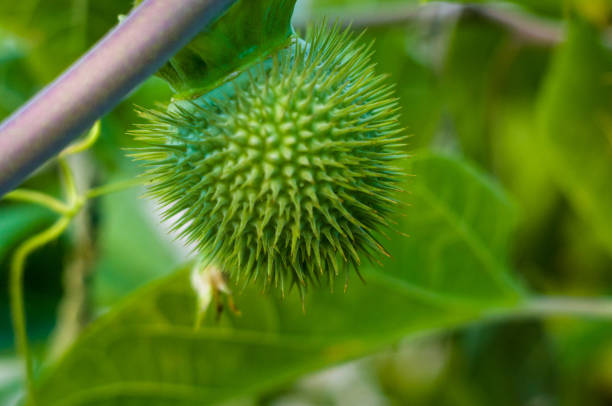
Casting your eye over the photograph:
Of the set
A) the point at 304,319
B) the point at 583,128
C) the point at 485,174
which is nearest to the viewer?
the point at 304,319

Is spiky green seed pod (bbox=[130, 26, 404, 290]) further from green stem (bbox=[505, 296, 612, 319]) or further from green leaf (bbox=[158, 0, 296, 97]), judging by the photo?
green stem (bbox=[505, 296, 612, 319])

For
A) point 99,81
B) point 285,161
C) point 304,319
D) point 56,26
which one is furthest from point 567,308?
point 56,26

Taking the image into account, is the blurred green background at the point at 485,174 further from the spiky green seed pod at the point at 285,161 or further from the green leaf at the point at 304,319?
the spiky green seed pod at the point at 285,161

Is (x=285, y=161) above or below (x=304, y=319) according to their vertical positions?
above

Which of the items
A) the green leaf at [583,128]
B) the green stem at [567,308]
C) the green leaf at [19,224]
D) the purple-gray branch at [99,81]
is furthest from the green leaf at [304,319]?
the green leaf at [19,224]

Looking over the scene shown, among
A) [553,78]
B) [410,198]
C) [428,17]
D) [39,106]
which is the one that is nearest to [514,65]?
[428,17]

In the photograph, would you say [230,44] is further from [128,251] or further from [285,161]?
[128,251]
